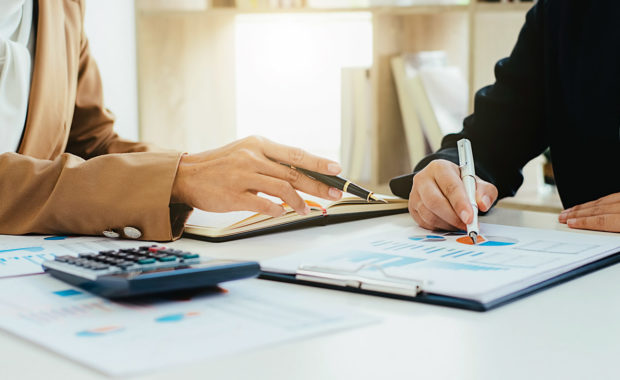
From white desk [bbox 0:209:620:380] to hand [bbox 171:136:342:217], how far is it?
0.30 meters

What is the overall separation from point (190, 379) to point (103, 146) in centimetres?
117

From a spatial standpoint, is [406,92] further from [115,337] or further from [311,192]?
[115,337]

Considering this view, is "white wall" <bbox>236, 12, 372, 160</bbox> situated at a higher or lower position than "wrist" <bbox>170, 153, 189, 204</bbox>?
higher

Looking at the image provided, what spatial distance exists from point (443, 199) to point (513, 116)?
592 mm

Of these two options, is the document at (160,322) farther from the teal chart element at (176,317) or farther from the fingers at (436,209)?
the fingers at (436,209)

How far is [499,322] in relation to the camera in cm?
54

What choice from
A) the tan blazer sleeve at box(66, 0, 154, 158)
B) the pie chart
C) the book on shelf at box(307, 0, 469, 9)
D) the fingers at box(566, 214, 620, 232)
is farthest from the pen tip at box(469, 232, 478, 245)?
the book on shelf at box(307, 0, 469, 9)

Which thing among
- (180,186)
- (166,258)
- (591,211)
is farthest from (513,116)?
(166,258)

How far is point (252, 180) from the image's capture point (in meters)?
0.91

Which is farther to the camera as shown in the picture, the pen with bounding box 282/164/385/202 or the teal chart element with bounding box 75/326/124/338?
the pen with bounding box 282/164/385/202

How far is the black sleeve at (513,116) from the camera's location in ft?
4.54

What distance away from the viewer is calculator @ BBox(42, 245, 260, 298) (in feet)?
1.77

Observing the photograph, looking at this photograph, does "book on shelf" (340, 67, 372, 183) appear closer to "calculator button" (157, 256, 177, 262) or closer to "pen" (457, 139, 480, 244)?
"pen" (457, 139, 480, 244)

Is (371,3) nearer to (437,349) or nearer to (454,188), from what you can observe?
(454,188)
